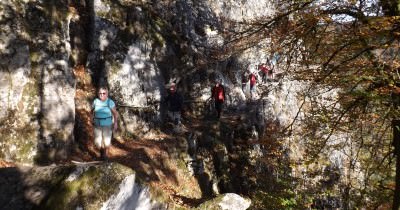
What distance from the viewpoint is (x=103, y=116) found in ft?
25.5

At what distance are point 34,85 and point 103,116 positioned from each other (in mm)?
2317

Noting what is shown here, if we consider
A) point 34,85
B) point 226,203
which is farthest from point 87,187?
point 226,203

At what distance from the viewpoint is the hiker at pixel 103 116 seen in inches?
304

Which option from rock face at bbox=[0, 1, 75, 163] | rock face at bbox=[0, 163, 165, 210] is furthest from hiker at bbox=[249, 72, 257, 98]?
rock face at bbox=[0, 163, 165, 210]

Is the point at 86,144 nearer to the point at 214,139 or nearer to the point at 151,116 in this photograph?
the point at 151,116

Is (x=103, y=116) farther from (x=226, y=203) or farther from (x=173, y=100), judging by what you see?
(x=173, y=100)

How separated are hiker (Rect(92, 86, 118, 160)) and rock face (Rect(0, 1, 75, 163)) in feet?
5.18

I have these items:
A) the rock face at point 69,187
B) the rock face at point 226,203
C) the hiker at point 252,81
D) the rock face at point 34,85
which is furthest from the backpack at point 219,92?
the rock face at point 69,187

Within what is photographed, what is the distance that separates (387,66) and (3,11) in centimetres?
907

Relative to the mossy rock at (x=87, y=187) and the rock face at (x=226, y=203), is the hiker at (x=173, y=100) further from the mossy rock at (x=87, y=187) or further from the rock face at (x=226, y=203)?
the mossy rock at (x=87, y=187)

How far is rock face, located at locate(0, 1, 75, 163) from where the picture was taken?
807 cm

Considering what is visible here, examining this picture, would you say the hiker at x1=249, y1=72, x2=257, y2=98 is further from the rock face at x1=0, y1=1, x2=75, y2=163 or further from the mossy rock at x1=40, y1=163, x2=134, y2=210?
the mossy rock at x1=40, y1=163, x2=134, y2=210

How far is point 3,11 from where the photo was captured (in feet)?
27.5

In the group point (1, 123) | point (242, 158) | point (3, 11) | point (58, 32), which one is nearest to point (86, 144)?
point (1, 123)
